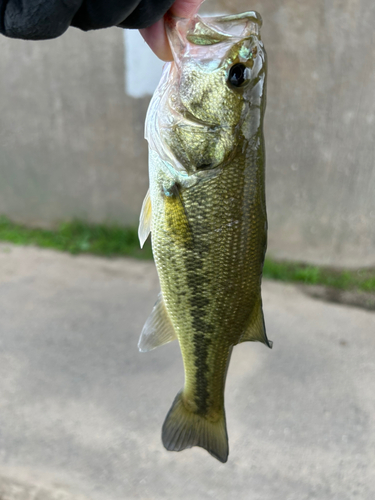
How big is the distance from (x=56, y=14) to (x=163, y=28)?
0.34 m

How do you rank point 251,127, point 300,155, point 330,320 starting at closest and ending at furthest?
1. point 251,127
2. point 330,320
3. point 300,155

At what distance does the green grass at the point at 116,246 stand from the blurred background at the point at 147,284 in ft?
0.06

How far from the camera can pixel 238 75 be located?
1104 millimetres

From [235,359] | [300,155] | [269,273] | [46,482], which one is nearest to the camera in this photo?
[46,482]

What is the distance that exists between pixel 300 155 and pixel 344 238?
37.0 inches

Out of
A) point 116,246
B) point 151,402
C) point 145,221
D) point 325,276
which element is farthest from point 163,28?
point 325,276

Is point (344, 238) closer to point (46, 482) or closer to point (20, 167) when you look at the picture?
point (46, 482)

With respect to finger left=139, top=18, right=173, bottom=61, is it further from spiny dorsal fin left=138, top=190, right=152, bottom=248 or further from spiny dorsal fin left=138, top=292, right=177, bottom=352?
spiny dorsal fin left=138, top=292, right=177, bottom=352

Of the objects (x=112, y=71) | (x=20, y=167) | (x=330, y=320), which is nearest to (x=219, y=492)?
(x=330, y=320)

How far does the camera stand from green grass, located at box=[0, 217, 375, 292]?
3.70 metres

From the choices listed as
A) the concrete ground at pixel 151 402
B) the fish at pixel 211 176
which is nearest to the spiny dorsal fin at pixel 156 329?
the fish at pixel 211 176

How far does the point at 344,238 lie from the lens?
3.75 m

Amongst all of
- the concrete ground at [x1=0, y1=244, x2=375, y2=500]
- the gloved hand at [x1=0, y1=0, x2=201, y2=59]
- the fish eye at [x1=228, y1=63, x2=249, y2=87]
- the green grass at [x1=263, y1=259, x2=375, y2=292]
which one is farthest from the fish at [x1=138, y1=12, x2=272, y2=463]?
the green grass at [x1=263, y1=259, x2=375, y2=292]

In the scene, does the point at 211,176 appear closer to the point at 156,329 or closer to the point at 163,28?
the point at 163,28
